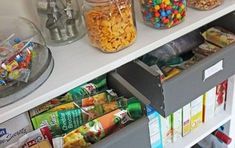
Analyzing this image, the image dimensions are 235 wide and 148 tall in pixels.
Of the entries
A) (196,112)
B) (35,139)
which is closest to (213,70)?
(196,112)

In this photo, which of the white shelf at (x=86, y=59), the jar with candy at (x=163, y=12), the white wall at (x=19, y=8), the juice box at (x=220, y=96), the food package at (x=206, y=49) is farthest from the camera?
the juice box at (x=220, y=96)

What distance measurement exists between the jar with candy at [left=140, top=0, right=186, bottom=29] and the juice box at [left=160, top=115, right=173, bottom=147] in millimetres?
329

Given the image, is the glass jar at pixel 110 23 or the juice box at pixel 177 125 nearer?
the glass jar at pixel 110 23

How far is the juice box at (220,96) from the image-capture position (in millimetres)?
1112

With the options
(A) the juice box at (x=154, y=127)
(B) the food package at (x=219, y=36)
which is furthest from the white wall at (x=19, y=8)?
(B) the food package at (x=219, y=36)

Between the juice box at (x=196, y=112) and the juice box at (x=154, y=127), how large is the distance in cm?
17

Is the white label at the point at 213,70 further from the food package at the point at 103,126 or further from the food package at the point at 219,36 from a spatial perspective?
the food package at the point at 103,126

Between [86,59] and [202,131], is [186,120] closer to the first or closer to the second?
[202,131]

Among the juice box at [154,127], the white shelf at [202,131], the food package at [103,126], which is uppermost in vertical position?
the food package at [103,126]

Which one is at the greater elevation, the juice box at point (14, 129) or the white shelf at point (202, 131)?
the juice box at point (14, 129)

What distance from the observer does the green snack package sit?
798mm

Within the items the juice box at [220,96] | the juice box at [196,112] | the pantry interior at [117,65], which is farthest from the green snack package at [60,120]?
the juice box at [220,96]

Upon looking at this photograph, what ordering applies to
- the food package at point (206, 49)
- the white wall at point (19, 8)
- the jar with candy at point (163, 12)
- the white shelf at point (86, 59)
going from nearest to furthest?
the white shelf at point (86, 59)
the jar with candy at point (163, 12)
the white wall at point (19, 8)
the food package at point (206, 49)

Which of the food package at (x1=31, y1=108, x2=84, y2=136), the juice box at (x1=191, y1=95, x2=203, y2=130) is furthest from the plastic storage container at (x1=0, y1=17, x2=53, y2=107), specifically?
the juice box at (x1=191, y1=95, x2=203, y2=130)
